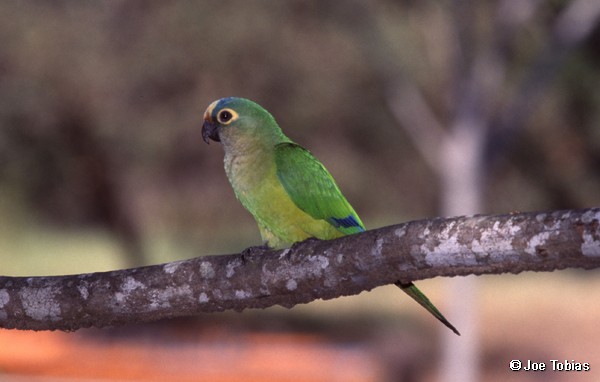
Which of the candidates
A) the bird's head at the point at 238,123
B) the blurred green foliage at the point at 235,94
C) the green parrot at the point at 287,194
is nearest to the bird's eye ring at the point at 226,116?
the bird's head at the point at 238,123

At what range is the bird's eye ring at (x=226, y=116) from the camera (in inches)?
203

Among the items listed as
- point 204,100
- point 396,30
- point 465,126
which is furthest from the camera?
point 204,100

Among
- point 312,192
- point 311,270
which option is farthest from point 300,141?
point 311,270

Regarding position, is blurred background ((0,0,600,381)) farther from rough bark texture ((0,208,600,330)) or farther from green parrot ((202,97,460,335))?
rough bark texture ((0,208,600,330))

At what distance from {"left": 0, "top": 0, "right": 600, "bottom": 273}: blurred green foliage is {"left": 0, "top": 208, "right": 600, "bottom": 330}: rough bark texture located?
6.88m

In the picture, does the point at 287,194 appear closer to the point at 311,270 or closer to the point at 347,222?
the point at 347,222

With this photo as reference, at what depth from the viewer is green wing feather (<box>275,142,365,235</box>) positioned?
471 cm

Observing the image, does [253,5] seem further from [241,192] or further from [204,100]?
[241,192]

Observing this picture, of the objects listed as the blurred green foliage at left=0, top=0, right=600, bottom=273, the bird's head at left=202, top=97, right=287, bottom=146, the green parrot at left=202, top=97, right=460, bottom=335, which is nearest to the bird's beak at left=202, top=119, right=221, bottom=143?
the bird's head at left=202, top=97, right=287, bottom=146

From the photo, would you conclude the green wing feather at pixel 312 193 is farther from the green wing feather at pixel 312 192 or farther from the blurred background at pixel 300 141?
the blurred background at pixel 300 141

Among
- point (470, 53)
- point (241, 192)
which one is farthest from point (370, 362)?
point (241, 192)

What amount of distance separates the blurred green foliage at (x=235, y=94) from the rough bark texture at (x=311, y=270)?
271 inches

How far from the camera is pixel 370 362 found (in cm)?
1391

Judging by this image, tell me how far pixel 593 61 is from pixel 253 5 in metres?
4.99
